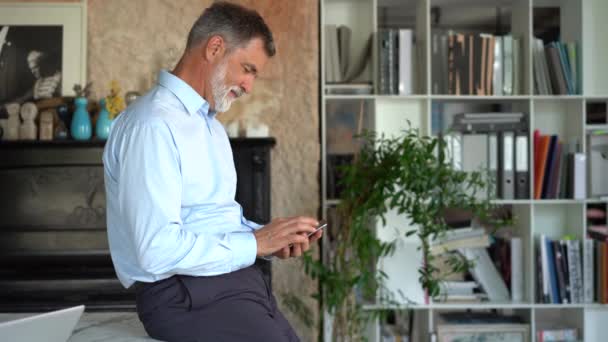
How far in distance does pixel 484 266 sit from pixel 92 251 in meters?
2.17

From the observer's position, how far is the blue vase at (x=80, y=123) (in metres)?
3.53

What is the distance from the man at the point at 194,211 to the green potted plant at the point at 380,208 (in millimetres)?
1567

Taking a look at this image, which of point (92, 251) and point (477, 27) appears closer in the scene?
point (92, 251)

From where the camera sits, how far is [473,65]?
12.1 feet

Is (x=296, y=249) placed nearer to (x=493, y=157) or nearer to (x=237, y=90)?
(x=237, y=90)

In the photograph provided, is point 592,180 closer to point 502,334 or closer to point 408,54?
point 502,334

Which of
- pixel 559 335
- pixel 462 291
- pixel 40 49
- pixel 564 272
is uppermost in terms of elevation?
pixel 40 49

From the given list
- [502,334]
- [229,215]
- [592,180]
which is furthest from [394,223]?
[229,215]

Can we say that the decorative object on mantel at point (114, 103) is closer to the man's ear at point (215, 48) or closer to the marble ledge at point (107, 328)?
the marble ledge at point (107, 328)

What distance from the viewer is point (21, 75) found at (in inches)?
146

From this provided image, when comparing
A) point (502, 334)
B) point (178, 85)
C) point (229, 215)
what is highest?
point (178, 85)

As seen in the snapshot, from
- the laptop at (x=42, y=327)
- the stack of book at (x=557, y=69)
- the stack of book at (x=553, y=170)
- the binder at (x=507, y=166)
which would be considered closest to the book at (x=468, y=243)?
the binder at (x=507, y=166)

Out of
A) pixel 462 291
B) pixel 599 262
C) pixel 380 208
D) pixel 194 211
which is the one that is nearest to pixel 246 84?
pixel 194 211

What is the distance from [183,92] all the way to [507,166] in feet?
8.14
